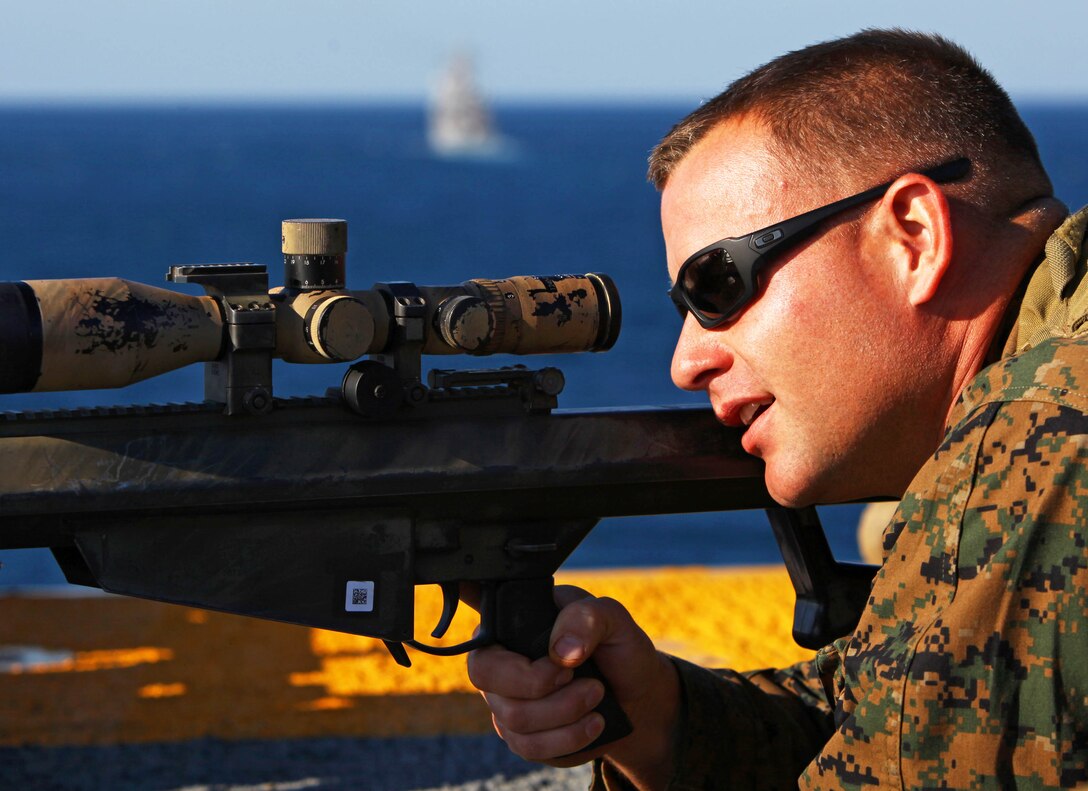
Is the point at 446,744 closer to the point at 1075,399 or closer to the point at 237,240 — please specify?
the point at 1075,399

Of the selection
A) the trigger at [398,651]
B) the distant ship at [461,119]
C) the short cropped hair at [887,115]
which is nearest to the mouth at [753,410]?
the short cropped hair at [887,115]

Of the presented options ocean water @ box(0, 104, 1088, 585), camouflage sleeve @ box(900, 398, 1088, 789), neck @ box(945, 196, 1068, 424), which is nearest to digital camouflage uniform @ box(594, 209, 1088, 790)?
camouflage sleeve @ box(900, 398, 1088, 789)

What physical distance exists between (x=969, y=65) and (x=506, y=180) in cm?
10560

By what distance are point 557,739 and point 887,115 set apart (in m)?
1.58

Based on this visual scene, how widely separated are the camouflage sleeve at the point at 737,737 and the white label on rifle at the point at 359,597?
0.66 meters

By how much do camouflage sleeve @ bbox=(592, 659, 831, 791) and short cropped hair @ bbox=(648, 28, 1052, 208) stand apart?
1331 millimetres

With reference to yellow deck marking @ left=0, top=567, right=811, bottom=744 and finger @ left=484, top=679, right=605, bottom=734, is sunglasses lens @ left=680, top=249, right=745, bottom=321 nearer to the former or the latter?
finger @ left=484, top=679, right=605, bottom=734

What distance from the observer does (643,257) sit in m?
62.5

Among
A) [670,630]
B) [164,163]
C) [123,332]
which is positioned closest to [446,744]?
[670,630]

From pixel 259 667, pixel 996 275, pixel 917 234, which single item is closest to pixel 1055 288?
pixel 996 275

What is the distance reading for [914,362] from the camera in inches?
105

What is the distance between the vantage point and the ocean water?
2525 cm

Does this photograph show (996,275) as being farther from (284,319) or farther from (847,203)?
(284,319)

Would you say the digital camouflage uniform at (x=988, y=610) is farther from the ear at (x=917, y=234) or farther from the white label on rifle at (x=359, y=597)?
the white label on rifle at (x=359, y=597)
